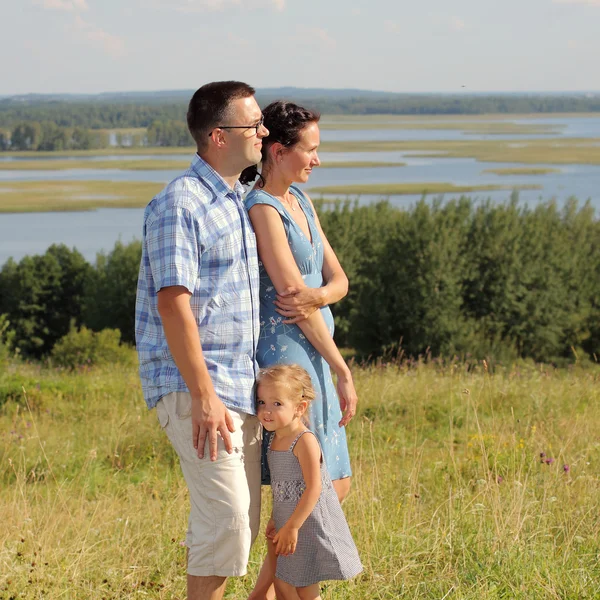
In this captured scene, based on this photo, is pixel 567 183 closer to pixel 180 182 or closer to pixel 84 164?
pixel 84 164

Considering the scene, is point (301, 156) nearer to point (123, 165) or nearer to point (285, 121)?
point (285, 121)

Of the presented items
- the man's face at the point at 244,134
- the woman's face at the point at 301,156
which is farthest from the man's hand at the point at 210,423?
the woman's face at the point at 301,156

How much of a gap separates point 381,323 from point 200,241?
1460 inches

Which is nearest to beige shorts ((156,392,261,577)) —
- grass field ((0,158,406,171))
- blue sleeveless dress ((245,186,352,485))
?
blue sleeveless dress ((245,186,352,485))

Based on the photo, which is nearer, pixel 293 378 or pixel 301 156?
pixel 293 378

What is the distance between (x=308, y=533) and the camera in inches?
113

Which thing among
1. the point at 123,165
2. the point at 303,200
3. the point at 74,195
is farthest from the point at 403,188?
the point at 303,200

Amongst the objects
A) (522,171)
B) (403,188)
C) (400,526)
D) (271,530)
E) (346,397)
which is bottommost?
(522,171)

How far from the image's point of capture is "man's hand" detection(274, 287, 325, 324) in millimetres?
2877

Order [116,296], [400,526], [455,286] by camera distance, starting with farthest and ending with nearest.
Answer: [116,296], [455,286], [400,526]

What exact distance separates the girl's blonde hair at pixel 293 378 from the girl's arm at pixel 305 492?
5.9 inches

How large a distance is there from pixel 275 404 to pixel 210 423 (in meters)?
0.27

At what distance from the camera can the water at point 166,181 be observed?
8588cm

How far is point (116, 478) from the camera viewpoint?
548cm
